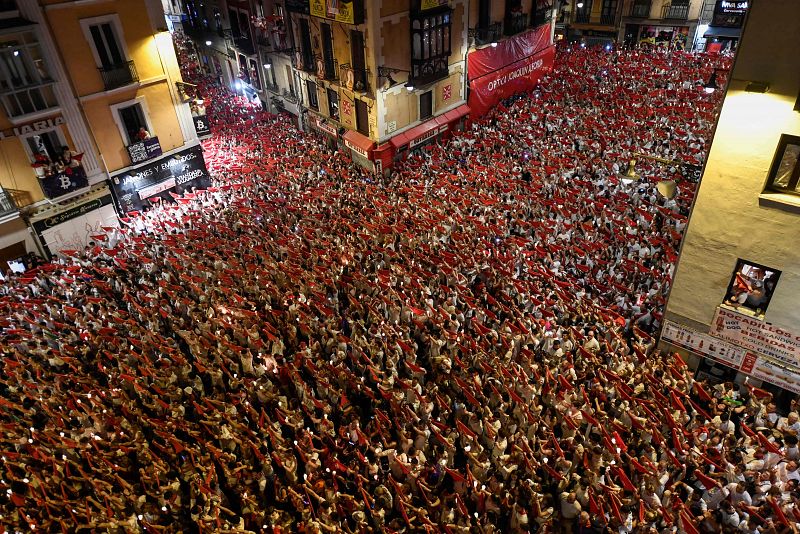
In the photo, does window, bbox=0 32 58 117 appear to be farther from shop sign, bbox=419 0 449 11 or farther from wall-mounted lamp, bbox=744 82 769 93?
wall-mounted lamp, bbox=744 82 769 93

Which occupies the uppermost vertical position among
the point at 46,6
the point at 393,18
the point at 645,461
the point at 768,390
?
the point at 46,6

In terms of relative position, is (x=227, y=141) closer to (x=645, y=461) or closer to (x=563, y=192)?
(x=563, y=192)

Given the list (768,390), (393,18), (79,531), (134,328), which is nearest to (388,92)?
(393,18)

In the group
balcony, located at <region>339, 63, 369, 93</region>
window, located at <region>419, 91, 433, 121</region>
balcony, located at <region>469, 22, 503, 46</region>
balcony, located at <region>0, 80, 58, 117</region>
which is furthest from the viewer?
balcony, located at <region>469, 22, 503, 46</region>

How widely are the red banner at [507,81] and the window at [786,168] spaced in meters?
19.2

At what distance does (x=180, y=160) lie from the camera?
72.8ft

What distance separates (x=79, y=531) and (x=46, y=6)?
17292mm

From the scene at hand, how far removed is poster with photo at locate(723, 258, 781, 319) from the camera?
33.9 ft

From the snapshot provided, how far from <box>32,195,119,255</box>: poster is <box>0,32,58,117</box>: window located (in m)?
3.78

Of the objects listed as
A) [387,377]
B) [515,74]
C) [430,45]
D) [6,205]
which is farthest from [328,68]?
[387,377]

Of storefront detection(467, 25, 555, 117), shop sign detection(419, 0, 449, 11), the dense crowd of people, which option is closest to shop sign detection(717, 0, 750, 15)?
storefront detection(467, 25, 555, 117)

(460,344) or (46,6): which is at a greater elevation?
(46,6)

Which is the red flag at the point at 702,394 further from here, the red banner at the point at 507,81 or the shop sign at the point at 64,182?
the shop sign at the point at 64,182

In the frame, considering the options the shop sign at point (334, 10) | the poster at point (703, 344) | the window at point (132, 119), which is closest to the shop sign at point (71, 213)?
the window at point (132, 119)
